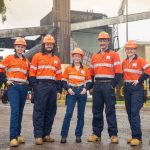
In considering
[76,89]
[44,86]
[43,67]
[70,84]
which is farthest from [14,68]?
[76,89]

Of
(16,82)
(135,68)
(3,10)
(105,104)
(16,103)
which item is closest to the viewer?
(16,103)

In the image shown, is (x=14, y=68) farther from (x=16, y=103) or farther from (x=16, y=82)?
(x=16, y=103)

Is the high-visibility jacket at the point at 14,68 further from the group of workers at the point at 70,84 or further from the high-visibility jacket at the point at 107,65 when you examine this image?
the high-visibility jacket at the point at 107,65

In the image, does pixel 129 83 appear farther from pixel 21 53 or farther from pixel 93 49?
pixel 93 49

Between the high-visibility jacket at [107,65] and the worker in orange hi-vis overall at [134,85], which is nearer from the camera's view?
the worker in orange hi-vis overall at [134,85]

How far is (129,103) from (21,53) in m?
2.34

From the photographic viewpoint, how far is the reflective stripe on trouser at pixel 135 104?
8.47m

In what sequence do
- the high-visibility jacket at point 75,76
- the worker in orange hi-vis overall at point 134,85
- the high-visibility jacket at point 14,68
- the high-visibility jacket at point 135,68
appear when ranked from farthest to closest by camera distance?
the high-visibility jacket at point 75,76, the high-visibility jacket at point 135,68, the worker in orange hi-vis overall at point 134,85, the high-visibility jacket at point 14,68

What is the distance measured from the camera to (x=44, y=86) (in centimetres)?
845

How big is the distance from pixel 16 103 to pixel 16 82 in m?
0.41

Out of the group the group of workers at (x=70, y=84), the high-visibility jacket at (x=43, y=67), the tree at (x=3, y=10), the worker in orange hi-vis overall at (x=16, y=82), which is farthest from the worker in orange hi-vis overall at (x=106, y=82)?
the tree at (x=3, y=10)

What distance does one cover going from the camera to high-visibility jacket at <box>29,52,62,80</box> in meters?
8.48

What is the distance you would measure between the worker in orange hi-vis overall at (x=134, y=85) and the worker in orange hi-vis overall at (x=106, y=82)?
0.69ft

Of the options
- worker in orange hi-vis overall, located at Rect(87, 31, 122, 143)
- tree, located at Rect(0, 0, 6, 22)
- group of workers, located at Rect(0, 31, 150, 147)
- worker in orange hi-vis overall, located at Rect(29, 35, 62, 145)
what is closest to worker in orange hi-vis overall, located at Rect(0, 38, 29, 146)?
group of workers, located at Rect(0, 31, 150, 147)
